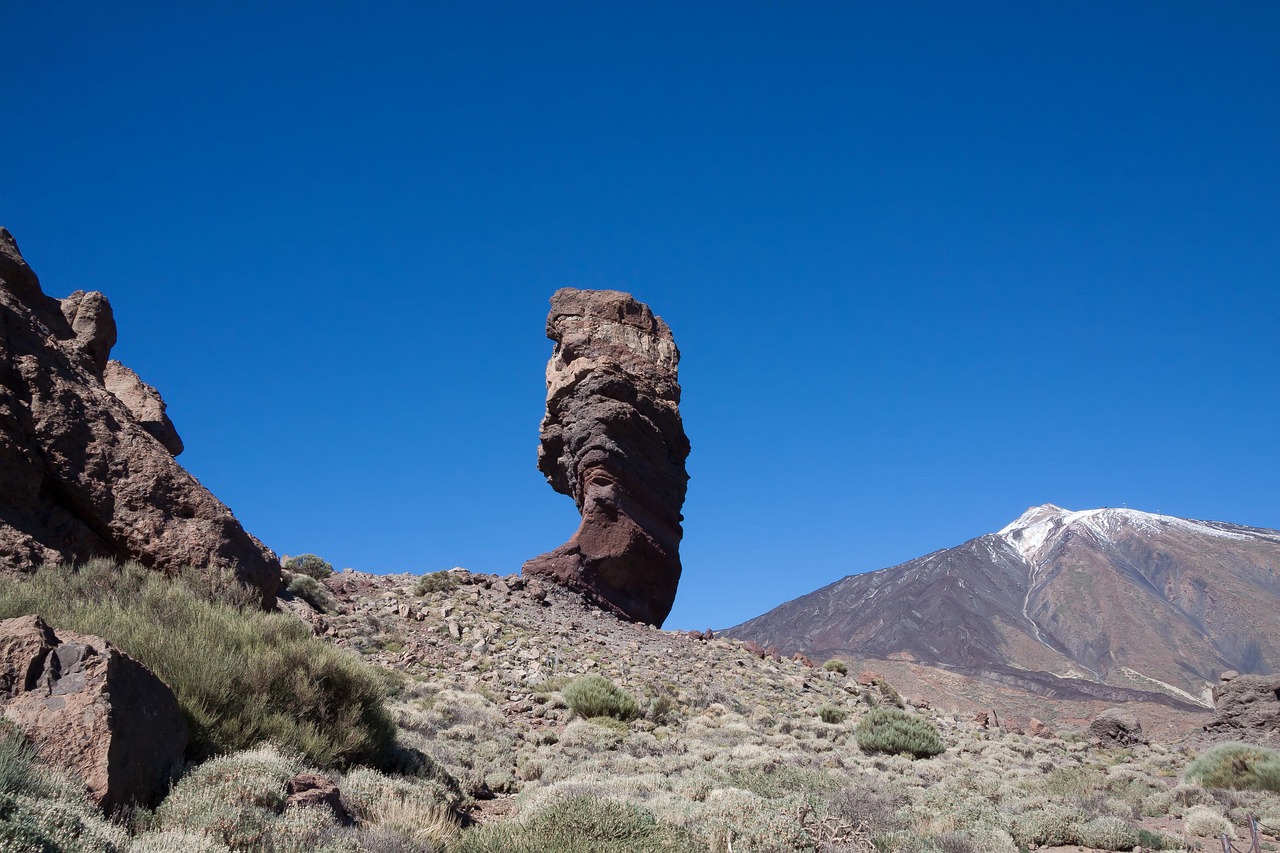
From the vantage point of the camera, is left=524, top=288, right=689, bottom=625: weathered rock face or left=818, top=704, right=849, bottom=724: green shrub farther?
left=524, top=288, right=689, bottom=625: weathered rock face

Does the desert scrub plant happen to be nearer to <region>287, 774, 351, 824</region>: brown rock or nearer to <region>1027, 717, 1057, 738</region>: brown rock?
<region>287, 774, 351, 824</region>: brown rock

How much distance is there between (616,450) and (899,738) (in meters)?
13.2

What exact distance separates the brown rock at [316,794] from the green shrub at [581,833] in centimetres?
90

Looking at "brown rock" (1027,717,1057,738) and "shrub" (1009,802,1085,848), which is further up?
"brown rock" (1027,717,1057,738)

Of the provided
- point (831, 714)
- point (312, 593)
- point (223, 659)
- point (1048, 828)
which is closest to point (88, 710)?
point (223, 659)

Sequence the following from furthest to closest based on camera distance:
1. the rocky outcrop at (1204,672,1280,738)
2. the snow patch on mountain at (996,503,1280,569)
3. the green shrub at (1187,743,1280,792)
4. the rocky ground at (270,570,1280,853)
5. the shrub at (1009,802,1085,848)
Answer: the snow patch on mountain at (996,503,1280,569) < the rocky outcrop at (1204,672,1280,738) < the green shrub at (1187,743,1280,792) < the shrub at (1009,802,1085,848) < the rocky ground at (270,570,1280,853)

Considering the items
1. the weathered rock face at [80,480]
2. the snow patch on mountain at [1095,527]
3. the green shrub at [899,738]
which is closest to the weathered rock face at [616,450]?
the green shrub at [899,738]

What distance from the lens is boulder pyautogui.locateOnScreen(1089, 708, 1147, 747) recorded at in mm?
23016

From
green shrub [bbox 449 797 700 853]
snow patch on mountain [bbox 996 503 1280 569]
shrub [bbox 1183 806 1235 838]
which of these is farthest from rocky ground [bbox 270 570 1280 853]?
snow patch on mountain [bbox 996 503 1280 569]

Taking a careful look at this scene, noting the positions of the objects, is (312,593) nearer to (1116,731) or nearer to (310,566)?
(310,566)

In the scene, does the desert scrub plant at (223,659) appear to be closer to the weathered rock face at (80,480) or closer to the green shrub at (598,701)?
the weathered rock face at (80,480)

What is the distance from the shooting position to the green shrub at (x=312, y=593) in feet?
64.4

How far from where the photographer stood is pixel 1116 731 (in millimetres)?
23422

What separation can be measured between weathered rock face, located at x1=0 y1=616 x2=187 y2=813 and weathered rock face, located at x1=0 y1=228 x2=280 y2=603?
11.9ft
